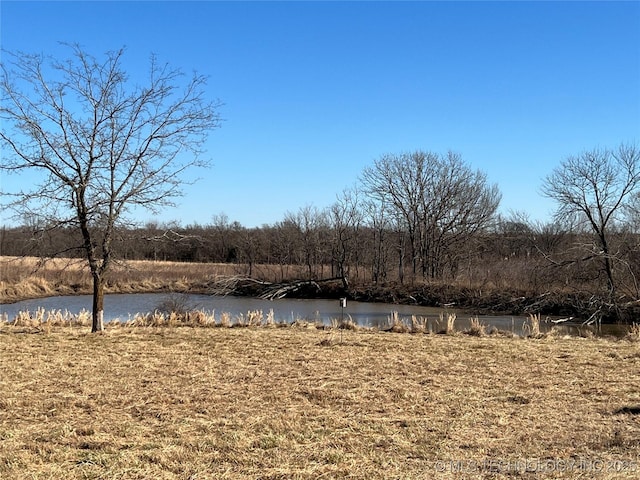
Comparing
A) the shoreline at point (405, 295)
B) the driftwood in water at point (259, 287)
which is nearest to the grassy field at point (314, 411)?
the shoreline at point (405, 295)

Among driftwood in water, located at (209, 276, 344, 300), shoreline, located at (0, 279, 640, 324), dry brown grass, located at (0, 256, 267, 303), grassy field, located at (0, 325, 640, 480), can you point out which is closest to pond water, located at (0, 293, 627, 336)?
driftwood in water, located at (209, 276, 344, 300)

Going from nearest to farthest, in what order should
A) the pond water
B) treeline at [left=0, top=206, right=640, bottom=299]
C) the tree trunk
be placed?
1. the tree trunk
2. the pond water
3. treeline at [left=0, top=206, right=640, bottom=299]

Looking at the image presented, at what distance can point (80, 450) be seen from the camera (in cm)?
439

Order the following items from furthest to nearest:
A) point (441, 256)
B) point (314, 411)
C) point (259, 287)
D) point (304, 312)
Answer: point (441, 256)
point (259, 287)
point (304, 312)
point (314, 411)

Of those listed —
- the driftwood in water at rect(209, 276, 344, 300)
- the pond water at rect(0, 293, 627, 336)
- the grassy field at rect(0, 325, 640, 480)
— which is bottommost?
the pond water at rect(0, 293, 627, 336)

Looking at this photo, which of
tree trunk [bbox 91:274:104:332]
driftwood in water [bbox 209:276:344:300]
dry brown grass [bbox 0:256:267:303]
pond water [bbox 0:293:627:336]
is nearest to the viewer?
tree trunk [bbox 91:274:104:332]

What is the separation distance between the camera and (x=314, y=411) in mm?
5688

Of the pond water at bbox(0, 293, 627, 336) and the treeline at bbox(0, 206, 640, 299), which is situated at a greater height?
the treeline at bbox(0, 206, 640, 299)

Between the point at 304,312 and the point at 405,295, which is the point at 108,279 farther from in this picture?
the point at 405,295

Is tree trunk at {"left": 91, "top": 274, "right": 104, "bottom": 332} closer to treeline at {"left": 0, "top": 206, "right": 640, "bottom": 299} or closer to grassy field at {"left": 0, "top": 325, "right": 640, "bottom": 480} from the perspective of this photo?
grassy field at {"left": 0, "top": 325, "right": 640, "bottom": 480}

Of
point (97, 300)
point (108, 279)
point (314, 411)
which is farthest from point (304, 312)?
point (314, 411)

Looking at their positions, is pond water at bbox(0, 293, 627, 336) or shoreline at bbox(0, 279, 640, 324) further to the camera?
shoreline at bbox(0, 279, 640, 324)

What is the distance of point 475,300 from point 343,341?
19.4 meters

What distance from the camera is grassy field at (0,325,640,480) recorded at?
412 centimetres
